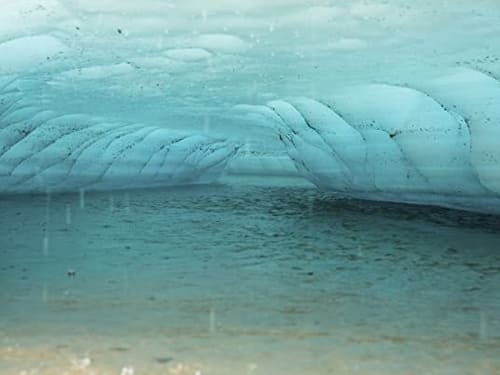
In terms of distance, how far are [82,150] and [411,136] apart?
672 centimetres

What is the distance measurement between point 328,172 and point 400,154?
304 cm

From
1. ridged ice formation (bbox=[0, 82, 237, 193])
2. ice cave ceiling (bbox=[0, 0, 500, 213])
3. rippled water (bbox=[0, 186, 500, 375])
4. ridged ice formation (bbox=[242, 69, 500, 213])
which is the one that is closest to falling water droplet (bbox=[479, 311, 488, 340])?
rippled water (bbox=[0, 186, 500, 375])

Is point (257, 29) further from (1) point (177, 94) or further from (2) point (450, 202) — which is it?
(2) point (450, 202)

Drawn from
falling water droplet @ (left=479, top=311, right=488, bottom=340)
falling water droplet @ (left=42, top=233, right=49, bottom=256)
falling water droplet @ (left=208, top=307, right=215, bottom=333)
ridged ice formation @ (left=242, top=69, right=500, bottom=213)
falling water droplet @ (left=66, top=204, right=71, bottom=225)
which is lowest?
falling water droplet @ (left=66, top=204, right=71, bottom=225)

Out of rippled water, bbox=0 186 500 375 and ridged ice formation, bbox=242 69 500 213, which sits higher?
ridged ice formation, bbox=242 69 500 213

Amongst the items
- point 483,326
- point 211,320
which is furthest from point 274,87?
point 483,326

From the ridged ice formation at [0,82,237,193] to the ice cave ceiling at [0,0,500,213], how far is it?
0.04 meters

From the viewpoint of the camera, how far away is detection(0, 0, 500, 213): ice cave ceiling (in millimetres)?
4750

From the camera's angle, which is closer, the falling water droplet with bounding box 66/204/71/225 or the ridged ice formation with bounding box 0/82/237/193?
the falling water droplet with bounding box 66/204/71/225

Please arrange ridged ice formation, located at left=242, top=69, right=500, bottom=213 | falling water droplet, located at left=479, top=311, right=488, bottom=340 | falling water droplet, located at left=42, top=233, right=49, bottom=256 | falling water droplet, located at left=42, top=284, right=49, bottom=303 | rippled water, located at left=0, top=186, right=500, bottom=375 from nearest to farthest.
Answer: rippled water, located at left=0, top=186, right=500, bottom=375 < falling water droplet, located at left=479, top=311, right=488, bottom=340 < falling water droplet, located at left=42, top=284, right=49, bottom=303 < falling water droplet, located at left=42, top=233, right=49, bottom=256 < ridged ice formation, located at left=242, top=69, right=500, bottom=213

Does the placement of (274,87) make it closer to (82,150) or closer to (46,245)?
(46,245)

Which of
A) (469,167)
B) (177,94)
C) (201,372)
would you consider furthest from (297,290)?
(177,94)

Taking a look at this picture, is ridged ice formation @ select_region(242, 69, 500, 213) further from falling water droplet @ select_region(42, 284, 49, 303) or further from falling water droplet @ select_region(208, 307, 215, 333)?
falling water droplet @ select_region(42, 284, 49, 303)

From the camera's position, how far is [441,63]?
560cm
